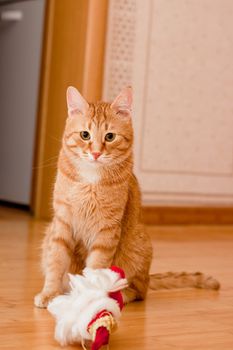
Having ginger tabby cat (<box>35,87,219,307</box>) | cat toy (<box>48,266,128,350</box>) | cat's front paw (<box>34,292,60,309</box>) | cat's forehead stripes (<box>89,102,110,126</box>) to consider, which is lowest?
cat's front paw (<box>34,292,60,309</box>)

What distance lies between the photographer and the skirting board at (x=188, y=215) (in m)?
3.74

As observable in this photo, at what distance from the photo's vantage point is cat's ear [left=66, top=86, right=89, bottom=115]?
5.82ft

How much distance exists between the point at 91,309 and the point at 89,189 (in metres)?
0.44

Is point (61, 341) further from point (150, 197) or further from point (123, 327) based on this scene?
point (150, 197)

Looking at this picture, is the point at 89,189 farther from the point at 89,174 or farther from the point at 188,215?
the point at 188,215

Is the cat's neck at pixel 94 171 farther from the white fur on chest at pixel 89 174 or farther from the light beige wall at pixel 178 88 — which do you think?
the light beige wall at pixel 178 88

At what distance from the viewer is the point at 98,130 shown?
173cm

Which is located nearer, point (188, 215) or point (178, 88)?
point (178, 88)

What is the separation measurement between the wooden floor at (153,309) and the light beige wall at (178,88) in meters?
0.83

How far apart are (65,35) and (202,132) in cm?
96

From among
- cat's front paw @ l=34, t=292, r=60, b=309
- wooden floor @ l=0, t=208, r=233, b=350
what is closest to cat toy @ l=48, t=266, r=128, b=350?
wooden floor @ l=0, t=208, r=233, b=350

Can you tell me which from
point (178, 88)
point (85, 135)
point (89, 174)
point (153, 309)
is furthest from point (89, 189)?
point (178, 88)

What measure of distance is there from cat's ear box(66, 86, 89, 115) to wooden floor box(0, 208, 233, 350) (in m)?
0.51

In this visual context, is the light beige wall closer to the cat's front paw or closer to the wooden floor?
the wooden floor
